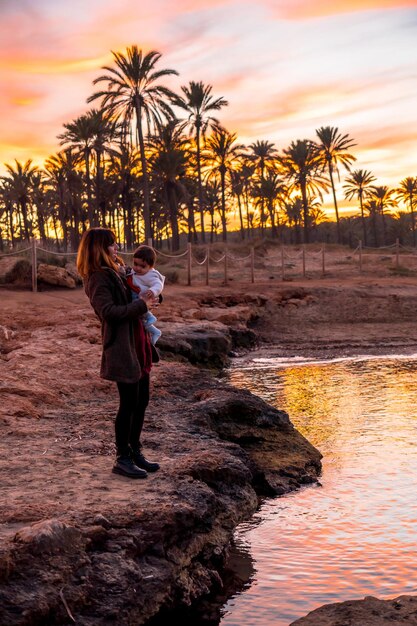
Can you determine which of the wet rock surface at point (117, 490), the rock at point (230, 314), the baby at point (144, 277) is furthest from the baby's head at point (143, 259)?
the rock at point (230, 314)

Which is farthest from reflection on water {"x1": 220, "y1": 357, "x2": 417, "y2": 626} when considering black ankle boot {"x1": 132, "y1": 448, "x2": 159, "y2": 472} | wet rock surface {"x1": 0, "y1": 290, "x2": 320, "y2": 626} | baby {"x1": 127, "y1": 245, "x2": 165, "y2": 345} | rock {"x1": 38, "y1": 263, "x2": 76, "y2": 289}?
rock {"x1": 38, "y1": 263, "x2": 76, "y2": 289}

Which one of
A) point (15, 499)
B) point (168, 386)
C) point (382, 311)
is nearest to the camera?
point (15, 499)

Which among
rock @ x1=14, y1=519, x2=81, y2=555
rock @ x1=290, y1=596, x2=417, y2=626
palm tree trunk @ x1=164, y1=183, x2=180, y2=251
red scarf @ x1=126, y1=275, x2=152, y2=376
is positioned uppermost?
palm tree trunk @ x1=164, y1=183, x2=180, y2=251

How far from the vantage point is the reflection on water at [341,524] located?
4.52 meters

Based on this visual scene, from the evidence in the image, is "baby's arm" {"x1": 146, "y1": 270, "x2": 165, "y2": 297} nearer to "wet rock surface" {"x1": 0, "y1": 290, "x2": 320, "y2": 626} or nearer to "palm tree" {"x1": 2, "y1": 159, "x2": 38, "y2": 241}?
"wet rock surface" {"x1": 0, "y1": 290, "x2": 320, "y2": 626}

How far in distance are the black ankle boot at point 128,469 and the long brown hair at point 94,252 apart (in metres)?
1.27

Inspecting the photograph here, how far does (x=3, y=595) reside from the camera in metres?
3.61

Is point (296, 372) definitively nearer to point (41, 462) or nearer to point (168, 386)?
point (168, 386)

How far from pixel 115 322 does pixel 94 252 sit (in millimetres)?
455

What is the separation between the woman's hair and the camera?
4.88 m

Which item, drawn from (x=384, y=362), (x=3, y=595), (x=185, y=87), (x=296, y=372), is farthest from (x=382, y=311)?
(x=185, y=87)

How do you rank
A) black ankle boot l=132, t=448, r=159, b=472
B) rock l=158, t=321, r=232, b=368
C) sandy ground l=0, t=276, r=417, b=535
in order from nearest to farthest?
sandy ground l=0, t=276, r=417, b=535 → black ankle boot l=132, t=448, r=159, b=472 → rock l=158, t=321, r=232, b=368

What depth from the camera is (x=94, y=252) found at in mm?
4883

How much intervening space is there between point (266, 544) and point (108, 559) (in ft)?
5.26
